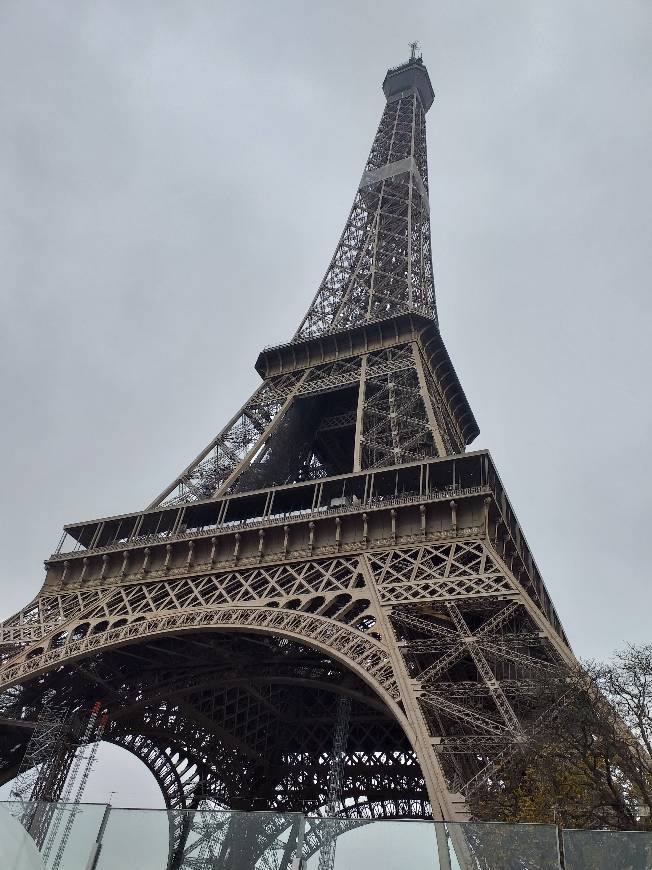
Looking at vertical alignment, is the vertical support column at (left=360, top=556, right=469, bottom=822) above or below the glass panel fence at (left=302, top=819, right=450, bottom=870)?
above

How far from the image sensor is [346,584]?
23.2 m

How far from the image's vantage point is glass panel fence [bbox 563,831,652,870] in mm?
8383

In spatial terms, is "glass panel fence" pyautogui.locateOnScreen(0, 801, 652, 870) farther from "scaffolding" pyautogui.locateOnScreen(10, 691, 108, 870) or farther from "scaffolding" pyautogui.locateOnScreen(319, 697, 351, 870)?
"scaffolding" pyautogui.locateOnScreen(10, 691, 108, 870)

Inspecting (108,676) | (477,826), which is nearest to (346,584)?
(108,676)

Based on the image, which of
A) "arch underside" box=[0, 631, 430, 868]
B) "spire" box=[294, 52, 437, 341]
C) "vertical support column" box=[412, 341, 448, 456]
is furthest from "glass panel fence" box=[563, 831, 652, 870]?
"spire" box=[294, 52, 437, 341]

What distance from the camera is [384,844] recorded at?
9.63 m

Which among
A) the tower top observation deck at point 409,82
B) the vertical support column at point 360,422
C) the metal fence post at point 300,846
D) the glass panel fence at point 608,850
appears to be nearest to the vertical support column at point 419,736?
the metal fence post at point 300,846

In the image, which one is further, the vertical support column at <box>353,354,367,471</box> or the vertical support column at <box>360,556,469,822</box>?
the vertical support column at <box>353,354,367,471</box>

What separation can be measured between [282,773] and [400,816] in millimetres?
6137

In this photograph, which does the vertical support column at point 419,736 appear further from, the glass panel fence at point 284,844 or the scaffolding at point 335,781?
the glass panel fence at point 284,844

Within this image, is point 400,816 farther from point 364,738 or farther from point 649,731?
point 649,731

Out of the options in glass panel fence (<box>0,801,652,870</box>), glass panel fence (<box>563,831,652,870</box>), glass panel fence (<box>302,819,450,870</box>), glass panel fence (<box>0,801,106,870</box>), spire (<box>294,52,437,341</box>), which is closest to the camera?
glass panel fence (<box>563,831,652,870</box>)

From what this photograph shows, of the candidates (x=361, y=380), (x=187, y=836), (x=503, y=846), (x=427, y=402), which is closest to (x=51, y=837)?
(x=187, y=836)

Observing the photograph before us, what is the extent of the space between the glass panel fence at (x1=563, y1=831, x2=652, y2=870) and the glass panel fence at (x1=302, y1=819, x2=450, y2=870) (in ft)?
5.17
